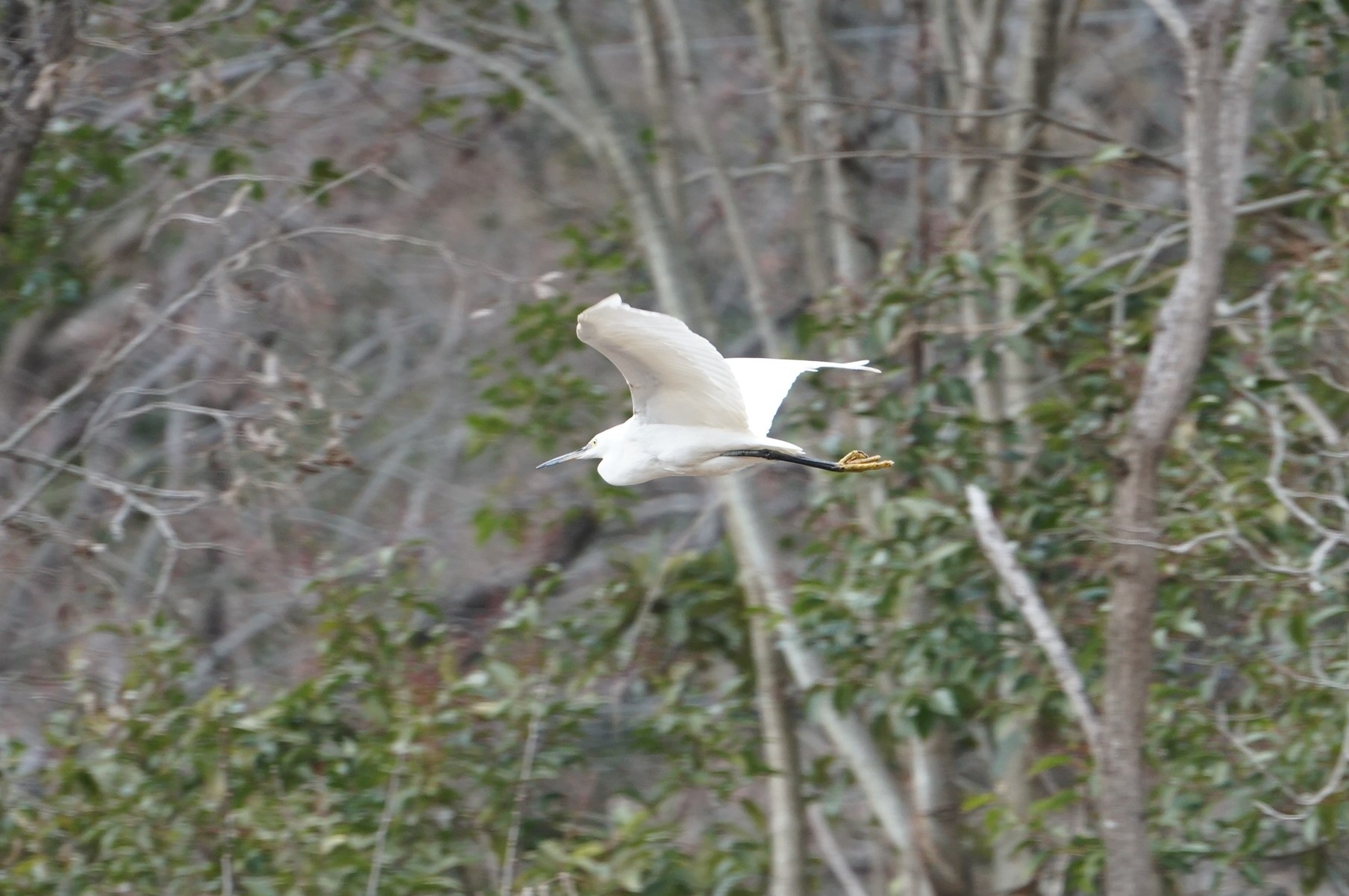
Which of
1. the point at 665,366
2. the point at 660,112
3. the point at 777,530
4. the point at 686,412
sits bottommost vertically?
the point at 777,530

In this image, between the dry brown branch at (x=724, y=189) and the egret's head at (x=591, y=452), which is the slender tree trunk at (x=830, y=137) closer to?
the dry brown branch at (x=724, y=189)

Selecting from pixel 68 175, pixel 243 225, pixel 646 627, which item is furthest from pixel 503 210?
pixel 646 627

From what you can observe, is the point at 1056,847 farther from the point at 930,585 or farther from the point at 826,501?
the point at 826,501

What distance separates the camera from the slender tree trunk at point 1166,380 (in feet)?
12.4

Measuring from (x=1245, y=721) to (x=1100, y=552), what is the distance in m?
0.67

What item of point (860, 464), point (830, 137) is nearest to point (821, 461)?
point (860, 464)

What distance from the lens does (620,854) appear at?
4.84 metres

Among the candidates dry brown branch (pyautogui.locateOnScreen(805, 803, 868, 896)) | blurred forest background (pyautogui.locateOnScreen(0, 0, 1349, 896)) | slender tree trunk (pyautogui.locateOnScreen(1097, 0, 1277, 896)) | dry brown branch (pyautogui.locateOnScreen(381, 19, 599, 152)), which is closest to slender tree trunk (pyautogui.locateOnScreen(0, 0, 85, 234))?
blurred forest background (pyautogui.locateOnScreen(0, 0, 1349, 896))

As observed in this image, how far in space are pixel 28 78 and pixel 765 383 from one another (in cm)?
225

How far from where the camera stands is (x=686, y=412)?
149 inches

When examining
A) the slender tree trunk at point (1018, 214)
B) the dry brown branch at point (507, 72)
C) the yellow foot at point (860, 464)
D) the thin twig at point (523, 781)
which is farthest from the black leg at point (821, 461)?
the dry brown branch at point (507, 72)

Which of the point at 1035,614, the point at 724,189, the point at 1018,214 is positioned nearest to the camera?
the point at 1035,614

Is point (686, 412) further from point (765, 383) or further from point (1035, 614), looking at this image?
point (1035, 614)

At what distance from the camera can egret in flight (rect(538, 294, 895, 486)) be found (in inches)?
134
